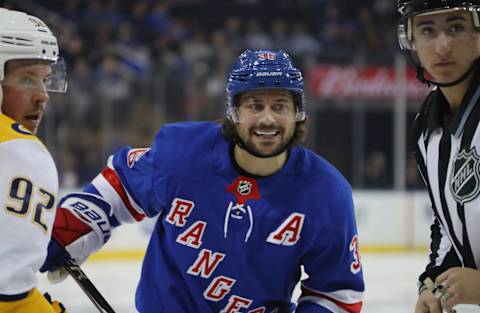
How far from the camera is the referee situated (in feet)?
5.63

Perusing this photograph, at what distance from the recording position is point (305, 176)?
7.09 ft

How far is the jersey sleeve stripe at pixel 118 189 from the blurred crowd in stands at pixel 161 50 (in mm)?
3941

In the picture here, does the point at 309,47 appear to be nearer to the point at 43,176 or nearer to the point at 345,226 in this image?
the point at 345,226

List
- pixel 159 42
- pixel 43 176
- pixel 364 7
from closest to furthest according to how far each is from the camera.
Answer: pixel 43 176 < pixel 159 42 < pixel 364 7

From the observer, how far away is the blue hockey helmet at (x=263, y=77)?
82.1 inches

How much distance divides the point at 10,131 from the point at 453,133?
2.99 feet

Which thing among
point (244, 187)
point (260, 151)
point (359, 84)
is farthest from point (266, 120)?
point (359, 84)

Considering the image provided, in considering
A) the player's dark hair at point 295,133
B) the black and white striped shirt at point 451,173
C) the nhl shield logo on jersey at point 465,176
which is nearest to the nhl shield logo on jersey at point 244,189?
the player's dark hair at point 295,133

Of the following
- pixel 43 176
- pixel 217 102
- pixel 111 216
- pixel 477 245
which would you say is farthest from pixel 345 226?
pixel 217 102

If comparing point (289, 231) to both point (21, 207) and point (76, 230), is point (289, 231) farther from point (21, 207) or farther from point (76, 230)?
point (21, 207)

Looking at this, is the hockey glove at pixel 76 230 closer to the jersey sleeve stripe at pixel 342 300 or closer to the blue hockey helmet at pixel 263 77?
the blue hockey helmet at pixel 263 77

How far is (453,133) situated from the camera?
1.81 m

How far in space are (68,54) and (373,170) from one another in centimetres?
278

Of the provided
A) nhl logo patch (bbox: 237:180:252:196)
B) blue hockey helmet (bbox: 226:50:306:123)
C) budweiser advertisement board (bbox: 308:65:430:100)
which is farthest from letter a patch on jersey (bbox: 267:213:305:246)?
budweiser advertisement board (bbox: 308:65:430:100)
